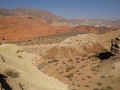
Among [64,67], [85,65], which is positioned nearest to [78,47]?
[64,67]

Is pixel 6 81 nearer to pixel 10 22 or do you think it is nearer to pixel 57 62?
pixel 57 62

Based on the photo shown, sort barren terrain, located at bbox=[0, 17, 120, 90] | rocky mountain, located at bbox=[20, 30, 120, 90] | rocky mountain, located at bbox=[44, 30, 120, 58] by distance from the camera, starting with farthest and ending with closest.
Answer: rocky mountain, located at bbox=[44, 30, 120, 58]
rocky mountain, located at bbox=[20, 30, 120, 90]
barren terrain, located at bbox=[0, 17, 120, 90]

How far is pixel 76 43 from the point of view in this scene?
38.3m

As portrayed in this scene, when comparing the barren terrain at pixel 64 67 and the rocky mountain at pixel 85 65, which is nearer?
the barren terrain at pixel 64 67

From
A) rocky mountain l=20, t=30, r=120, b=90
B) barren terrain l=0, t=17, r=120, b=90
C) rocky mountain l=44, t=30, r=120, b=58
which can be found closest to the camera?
barren terrain l=0, t=17, r=120, b=90

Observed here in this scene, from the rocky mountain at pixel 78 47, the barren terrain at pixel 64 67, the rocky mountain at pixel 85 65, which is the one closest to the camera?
the barren terrain at pixel 64 67

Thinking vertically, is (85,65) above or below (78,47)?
below

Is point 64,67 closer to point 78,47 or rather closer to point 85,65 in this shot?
point 85,65

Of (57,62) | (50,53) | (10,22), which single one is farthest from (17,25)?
(57,62)

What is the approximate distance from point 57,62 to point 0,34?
35.0 m

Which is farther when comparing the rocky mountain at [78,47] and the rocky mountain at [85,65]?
the rocky mountain at [78,47]

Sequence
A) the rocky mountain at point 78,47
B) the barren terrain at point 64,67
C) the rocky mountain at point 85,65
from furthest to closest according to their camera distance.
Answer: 1. the rocky mountain at point 78,47
2. the rocky mountain at point 85,65
3. the barren terrain at point 64,67

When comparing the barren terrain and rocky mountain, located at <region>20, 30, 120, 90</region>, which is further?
rocky mountain, located at <region>20, 30, 120, 90</region>

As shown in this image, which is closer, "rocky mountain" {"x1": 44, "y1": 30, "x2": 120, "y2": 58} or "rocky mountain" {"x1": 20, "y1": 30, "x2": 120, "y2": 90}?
"rocky mountain" {"x1": 20, "y1": 30, "x2": 120, "y2": 90}
